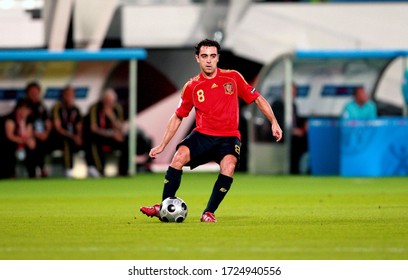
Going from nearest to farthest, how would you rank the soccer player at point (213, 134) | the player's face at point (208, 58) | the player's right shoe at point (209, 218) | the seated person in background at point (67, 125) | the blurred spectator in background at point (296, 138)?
the player's face at point (208, 58)
the soccer player at point (213, 134)
the player's right shoe at point (209, 218)
the seated person in background at point (67, 125)
the blurred spectator in background at point (296, 138)

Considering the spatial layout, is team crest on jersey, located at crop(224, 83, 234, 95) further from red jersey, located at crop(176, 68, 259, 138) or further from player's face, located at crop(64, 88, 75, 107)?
player's face, located at crop(64, 88, 75, 107)

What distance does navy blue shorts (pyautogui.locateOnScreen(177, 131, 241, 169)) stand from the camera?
50.2ft

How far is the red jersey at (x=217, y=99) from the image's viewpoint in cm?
1531

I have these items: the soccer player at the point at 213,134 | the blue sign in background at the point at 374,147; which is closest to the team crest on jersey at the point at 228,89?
the soccer player at the point at 213,134

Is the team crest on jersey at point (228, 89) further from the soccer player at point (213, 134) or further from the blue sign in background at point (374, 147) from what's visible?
the blue sign in background at point (374, 147)

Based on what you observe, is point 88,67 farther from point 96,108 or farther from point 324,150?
point 324,150

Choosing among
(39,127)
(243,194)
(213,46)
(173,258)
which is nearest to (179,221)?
(213,46)

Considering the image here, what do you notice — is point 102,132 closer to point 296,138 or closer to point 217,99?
point 296,138

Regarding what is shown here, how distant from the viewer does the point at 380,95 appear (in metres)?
32.0

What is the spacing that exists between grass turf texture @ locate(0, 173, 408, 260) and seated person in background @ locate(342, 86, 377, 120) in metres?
4.02

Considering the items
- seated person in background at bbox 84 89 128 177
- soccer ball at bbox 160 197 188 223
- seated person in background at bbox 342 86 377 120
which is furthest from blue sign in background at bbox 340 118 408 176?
soccer ball at bbox 160 197 188 223

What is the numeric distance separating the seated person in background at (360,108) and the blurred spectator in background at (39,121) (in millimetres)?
6391

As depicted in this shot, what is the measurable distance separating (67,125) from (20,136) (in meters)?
1.04

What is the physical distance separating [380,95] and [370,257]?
20.5 m
